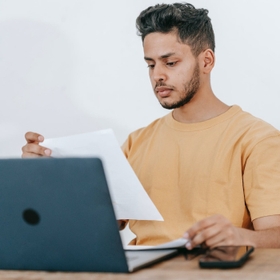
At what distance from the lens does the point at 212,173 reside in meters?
1.56

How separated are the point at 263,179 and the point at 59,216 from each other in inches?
27.9

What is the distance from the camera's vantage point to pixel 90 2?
87.3 inches

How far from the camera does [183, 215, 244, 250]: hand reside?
103cm

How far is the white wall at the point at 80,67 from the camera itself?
2.02 meters

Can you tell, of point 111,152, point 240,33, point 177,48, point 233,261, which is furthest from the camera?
point 240,33

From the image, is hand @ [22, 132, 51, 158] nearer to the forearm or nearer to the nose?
the nose

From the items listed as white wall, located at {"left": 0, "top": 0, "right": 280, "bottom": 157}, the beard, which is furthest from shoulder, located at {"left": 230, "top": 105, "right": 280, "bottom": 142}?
white wall, located at {"left": 0, "top": 0, "right": 280, "bottom": 157}

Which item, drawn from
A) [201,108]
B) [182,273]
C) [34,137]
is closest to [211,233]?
[182,273]

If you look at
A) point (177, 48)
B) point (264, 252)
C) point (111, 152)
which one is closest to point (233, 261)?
point (264, 252)

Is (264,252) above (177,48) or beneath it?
beneath

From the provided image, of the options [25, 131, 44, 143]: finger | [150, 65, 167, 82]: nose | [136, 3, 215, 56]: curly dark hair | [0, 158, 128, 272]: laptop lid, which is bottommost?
[0, 158, 128, 272]: laptop lid

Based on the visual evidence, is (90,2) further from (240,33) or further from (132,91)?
(240,33)

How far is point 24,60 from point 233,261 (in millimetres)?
1582

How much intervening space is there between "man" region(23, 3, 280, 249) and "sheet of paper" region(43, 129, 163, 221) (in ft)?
0.38
